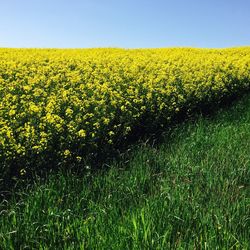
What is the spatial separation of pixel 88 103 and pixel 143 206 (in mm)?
3751

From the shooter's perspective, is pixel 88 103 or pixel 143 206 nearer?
pixel 143 206

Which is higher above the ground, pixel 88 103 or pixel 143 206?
pixel 88 103

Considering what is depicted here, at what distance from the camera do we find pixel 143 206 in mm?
5918

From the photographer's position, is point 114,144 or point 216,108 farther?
point 216,108

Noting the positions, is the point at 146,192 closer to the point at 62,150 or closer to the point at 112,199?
the point at 112,199

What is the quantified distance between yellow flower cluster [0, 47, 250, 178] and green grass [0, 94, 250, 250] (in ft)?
1.87

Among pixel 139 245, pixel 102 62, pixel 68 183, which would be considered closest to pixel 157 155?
pixel 68 183

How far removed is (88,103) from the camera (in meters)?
9.29

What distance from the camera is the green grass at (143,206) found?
16.0 feet

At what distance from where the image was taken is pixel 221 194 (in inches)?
245

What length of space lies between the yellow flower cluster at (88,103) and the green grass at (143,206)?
57 centimetres

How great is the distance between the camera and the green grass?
192 inches

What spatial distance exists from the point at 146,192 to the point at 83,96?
12.0ft

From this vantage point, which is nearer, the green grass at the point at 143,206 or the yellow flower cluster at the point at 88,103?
the green grass at the point at 143,206
